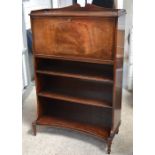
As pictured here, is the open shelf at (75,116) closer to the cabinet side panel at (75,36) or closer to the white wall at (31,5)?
the cabinet side panel at (75,36)

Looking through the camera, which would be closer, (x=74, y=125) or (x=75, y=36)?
(x=75, y=36)

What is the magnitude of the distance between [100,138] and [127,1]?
4.89 ft

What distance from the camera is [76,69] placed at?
2.00 meters

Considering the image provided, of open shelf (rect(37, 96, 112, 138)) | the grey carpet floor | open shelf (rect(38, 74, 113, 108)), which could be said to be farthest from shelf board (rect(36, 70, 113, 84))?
the grey carpet floor

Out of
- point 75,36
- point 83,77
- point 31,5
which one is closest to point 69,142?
point 83,77

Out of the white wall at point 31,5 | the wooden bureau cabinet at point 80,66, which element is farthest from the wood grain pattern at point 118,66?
the white wall at point 31,5

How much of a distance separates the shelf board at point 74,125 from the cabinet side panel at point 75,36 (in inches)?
24.6

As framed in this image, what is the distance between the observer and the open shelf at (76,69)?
1836mm

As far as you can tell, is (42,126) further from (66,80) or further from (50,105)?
(66,80)

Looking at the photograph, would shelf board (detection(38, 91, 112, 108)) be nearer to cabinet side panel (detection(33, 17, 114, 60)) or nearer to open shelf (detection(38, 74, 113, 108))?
open shelf (detection(38, 74, 113, 108))

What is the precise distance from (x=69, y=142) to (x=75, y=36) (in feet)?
2.99

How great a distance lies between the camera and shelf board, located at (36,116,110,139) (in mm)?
1900

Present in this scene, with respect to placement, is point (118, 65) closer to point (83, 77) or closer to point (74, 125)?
point (83, 77)
